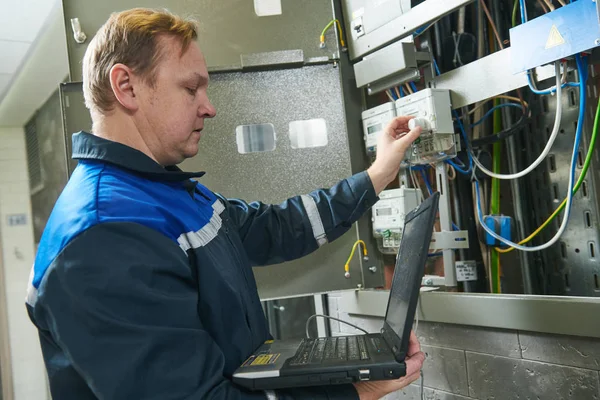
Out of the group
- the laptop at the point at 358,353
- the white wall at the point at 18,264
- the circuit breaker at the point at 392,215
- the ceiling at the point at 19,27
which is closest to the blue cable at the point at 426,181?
the circuit breaker at the point at 392,215

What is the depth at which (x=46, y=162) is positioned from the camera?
15.0 feet

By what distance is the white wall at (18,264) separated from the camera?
183 inches

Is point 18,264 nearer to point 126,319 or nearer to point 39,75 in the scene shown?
point 39,75

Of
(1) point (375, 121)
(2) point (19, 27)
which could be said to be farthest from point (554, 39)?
(2) point (19, 27)

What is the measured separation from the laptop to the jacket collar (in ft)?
1.27

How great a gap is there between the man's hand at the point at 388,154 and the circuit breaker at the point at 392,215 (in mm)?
160

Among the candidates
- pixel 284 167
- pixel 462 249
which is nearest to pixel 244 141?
pixel 284 167

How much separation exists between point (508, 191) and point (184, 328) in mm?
1121

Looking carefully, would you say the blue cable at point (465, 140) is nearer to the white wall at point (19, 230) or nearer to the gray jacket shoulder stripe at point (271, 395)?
the gray jacket shoulder stripe at point (271, 395)

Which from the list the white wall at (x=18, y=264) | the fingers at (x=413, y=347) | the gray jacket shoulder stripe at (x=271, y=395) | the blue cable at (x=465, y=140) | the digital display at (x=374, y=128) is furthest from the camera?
the white wall at (x=18, y=264)

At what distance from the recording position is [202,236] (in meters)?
0.96

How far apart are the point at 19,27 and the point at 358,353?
3.38m

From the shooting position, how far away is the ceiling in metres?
3.10

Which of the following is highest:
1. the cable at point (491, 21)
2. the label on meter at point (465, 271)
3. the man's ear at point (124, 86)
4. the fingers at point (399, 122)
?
the cable at point (491, 21)
